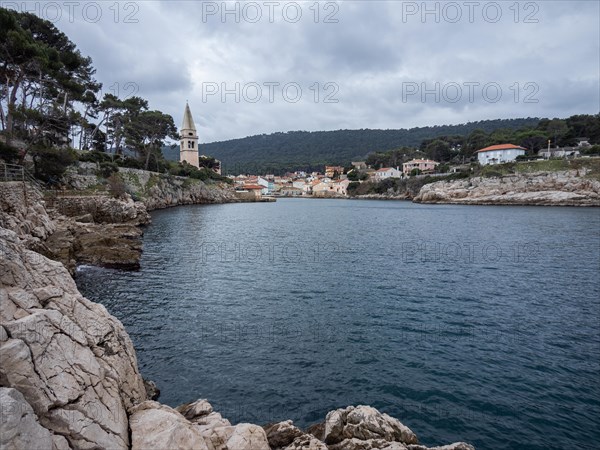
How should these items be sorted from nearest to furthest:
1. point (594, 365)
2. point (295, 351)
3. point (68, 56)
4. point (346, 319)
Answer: point (594, 365)
point (295, 351)
point (346, 319)
point (68, 56)

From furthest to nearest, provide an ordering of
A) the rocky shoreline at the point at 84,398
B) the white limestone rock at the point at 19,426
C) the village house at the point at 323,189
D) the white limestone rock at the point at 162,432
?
the village house at the point at 323,189 → the white limestone rock at the point at 162,432 → the rocky shoreline at the point at 84,398 → the white limestone rock at the point at 19,426

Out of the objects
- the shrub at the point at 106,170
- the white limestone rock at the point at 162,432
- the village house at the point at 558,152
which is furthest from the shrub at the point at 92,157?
the village house at the point at 558,152

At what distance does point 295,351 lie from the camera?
1393cm

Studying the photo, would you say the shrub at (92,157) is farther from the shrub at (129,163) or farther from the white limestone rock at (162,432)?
the white limestone rock at (162,432)

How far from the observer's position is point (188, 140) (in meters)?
125

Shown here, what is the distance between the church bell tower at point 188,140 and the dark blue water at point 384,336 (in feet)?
333

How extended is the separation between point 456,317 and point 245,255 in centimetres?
1965

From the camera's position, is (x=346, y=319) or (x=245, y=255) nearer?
(x=346, y=319)

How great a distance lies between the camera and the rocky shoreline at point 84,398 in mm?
5730

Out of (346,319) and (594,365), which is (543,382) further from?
(346,319)

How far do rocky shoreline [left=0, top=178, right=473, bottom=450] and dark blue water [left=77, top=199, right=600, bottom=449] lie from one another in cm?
237

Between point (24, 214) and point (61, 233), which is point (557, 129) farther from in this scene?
point (24, 214)

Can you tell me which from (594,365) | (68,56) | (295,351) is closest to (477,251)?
(594,365)

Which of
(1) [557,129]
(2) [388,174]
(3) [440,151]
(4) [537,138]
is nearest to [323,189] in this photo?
(2) [388,174]
